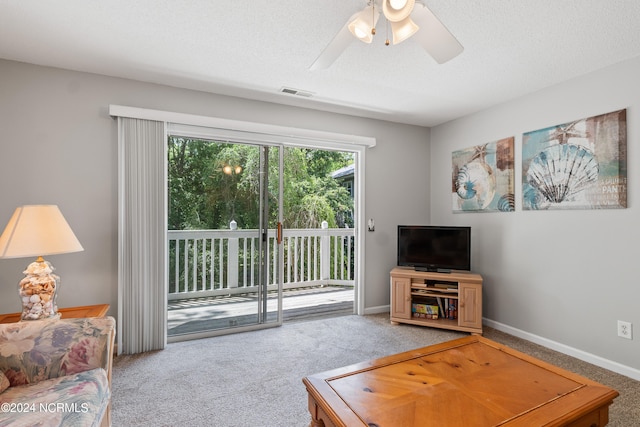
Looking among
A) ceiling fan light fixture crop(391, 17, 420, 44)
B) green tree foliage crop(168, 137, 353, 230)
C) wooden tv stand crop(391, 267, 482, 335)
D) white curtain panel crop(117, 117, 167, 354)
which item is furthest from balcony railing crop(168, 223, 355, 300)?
ceiling fan light fixture crop(391, 17, 420, 44)

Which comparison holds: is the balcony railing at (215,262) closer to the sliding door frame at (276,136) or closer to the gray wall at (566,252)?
the sliding door frame at (276,136)

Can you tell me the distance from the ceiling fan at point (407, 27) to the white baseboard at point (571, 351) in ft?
8.68

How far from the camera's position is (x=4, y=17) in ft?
6.24

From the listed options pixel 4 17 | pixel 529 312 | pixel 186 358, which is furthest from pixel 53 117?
pixel 529 312

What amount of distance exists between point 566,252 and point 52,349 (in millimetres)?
3648

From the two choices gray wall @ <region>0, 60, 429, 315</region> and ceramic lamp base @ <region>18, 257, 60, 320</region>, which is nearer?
ceramic lamp base @ <region>18, 257, 60, 320</region>

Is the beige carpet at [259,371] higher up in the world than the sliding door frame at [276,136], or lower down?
lower down

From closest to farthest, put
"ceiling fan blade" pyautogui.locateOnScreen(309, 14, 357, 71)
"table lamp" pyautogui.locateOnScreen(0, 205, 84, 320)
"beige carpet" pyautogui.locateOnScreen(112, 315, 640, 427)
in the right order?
"ceiling fan blade" pyautogui.locateOnScreen(309, 14, 357, 71), "table lamp" pyautogui.locateOnScreen(0, 205, 84, 320), "beige carpet" pyautogui.locateOnScreen(112, 315, 640, 427)

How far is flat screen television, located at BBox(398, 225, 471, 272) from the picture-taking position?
3.34 metres

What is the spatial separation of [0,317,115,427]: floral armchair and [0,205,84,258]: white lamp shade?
435 millimetres

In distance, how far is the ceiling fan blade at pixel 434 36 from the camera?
1480 millimetres

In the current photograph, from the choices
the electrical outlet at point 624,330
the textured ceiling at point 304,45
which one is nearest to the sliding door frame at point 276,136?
the textured ceiling at point 304,45

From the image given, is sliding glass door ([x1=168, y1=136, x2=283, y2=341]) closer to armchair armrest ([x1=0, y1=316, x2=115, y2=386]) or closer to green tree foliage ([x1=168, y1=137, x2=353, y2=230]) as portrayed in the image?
green tree foliage ([x1=168, y1=137, x2=353, y2=230])

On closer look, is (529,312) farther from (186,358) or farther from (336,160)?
(336,160)
